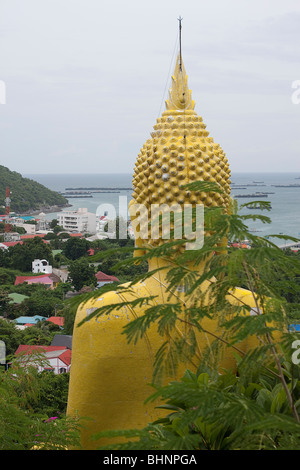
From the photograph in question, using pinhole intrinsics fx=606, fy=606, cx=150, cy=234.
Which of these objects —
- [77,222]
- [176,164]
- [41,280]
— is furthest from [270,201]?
[77,222]

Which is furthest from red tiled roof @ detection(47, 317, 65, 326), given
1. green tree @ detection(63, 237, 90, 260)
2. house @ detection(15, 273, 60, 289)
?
green tree @ detection(63, 237, 90, 260)

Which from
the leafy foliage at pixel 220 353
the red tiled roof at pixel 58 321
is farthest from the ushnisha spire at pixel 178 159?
the red tiled roof at pixel 58 321

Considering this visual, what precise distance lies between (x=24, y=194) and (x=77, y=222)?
1632 cm

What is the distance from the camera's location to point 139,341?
11.3 ft

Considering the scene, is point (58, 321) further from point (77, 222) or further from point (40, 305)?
point (77, 222)

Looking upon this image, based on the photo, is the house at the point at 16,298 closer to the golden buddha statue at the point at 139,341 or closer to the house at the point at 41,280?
the house at the point at 41,280

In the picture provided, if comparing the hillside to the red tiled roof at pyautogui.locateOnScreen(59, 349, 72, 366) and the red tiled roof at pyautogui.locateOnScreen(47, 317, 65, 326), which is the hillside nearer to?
the red tiled roof at pyautogui.locateOnScreen(47, 317, 65, 326)

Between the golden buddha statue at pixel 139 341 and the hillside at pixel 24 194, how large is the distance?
7159cm

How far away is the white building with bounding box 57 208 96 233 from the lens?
7012cm

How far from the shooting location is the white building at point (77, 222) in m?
70.1

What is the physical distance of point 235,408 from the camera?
2201 millimetres

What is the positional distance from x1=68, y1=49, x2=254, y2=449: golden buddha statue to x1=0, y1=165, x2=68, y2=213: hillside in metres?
71.6

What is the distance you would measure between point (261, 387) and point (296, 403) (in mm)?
320
